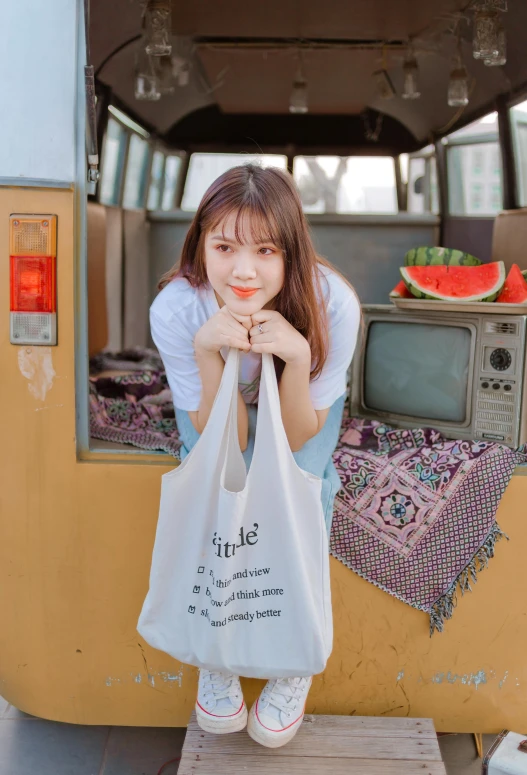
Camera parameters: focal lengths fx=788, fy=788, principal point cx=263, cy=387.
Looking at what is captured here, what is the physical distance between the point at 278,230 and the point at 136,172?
3.01m

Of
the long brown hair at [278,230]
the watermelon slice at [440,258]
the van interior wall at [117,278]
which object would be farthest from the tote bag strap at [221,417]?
the van interior wall at [117,278]

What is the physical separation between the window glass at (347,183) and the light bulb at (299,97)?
30cm

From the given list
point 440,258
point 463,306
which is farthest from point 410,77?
point 463,306

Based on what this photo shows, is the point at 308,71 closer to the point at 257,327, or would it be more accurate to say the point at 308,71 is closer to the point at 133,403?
the point at 133,403

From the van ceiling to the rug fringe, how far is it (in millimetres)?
2633

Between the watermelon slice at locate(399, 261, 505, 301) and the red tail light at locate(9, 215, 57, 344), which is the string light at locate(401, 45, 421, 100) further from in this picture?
the red tail light at locate(9, 215, 57, 344)

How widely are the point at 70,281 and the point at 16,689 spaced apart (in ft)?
4.61

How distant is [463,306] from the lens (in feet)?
9.26

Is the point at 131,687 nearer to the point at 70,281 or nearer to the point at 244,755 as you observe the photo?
the point at 244,755

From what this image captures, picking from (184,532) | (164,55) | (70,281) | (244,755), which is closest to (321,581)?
(184,532)

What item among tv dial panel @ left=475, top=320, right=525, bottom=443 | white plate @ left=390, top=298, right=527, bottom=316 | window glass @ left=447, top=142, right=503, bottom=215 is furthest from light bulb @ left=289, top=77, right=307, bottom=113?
tv dial panel @ left=475, top=320, right=525, bottom=443

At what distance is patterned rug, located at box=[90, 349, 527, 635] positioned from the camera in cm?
251

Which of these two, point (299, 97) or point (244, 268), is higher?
point (299, 97)

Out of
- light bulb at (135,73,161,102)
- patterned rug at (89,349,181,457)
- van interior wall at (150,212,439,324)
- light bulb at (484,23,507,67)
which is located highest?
light bulb at (484,23,507,67)
